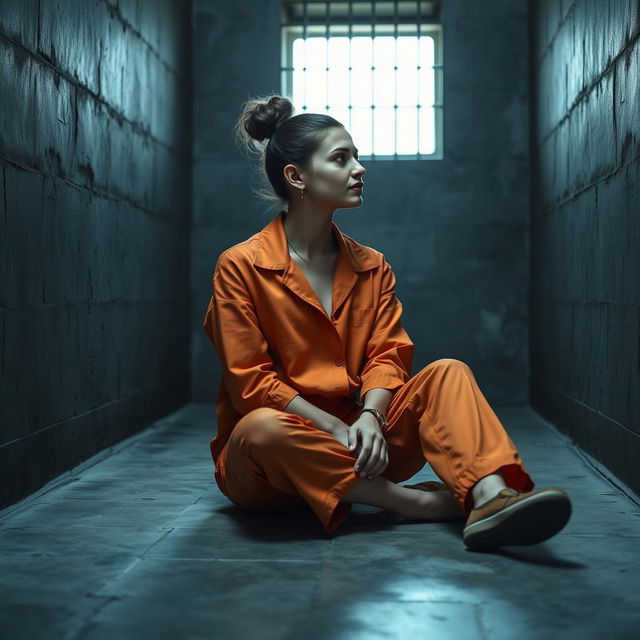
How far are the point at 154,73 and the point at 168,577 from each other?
3.80 metres

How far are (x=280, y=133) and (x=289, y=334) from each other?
0.67 metres

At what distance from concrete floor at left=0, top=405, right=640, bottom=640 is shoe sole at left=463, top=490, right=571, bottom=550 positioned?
0.19 feet

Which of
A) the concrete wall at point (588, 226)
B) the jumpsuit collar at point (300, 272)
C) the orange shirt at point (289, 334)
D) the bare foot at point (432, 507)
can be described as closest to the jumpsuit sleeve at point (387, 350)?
the orange shirt at point (289, 334)

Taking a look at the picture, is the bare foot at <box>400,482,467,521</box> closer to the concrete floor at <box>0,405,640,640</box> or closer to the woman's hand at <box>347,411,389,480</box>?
the concrete floor at <box>0,405,640,640</box>

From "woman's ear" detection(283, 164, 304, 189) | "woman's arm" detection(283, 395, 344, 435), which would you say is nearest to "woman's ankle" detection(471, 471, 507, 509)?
"woman's arm" detection(283, 395, 344, 435)

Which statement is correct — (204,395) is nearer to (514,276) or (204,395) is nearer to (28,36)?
(514,276)

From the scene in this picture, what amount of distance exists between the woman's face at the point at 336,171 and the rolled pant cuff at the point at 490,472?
0.94 m

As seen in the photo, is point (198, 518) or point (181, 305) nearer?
point (198, 518)

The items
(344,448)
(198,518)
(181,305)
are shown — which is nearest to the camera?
(344,448)

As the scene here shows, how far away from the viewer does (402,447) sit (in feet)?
9.67

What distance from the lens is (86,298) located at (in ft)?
13.7

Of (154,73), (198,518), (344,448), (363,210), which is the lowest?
(198,518)

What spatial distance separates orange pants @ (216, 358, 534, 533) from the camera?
2.61 metres

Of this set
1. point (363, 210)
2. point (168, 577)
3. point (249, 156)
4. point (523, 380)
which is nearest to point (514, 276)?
point (523, 380)
